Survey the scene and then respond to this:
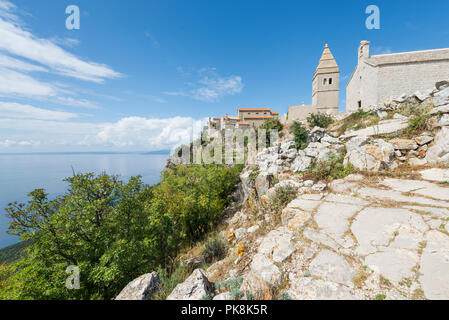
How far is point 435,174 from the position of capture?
5070mm

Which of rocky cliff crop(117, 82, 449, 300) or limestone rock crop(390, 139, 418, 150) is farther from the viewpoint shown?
limestone rock crop(390, 139, 418, 150)

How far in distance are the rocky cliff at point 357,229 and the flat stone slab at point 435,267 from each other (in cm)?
1

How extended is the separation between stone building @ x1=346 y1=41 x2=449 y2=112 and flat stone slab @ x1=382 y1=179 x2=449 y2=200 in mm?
12700

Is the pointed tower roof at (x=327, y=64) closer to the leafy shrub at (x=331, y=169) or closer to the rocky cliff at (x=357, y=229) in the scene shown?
the rocky cliff at (x=357, y=229)

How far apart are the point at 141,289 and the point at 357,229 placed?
4836 mm

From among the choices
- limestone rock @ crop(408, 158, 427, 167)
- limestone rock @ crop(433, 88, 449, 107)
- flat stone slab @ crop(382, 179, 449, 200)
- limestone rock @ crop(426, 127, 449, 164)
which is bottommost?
flat stone slab @ crop(382, 179, 449, 200)

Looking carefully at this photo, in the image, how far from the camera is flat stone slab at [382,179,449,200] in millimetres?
4146

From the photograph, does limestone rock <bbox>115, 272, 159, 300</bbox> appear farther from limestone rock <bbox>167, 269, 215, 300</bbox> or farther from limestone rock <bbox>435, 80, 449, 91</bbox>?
limestone rock <bbox>435, 80, 449, 91</bbox>

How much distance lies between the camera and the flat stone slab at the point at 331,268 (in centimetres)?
250

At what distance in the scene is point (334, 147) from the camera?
7.93m

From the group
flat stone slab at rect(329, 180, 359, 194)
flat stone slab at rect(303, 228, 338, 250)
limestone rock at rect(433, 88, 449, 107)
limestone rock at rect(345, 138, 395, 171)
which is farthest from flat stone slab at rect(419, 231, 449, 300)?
limestone rock at rect(433, 88, 449, 107)

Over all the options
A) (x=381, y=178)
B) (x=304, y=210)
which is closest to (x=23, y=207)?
(x=304, y=210)

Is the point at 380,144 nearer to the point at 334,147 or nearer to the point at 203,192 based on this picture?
the point at 334,147
